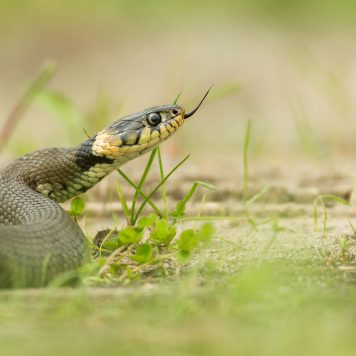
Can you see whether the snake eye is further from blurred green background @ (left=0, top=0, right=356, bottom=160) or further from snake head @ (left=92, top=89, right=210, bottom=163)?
blurred green background @ (left=0, top=0, right=356, bottom=160)

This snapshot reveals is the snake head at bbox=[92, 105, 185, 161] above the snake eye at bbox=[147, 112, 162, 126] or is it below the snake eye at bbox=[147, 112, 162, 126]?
below

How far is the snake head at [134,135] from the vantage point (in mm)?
5270

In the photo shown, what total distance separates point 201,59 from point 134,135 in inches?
330

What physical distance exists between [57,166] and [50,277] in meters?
1.55

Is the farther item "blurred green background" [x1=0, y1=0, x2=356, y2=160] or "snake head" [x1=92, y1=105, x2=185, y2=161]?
"blurred green background" [x1=0, y1=0, x2=356, y2=160]

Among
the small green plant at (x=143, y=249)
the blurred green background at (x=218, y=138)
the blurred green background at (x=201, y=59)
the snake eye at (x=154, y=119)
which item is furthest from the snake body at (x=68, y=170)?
the blurred green background at (x=201, y=59)

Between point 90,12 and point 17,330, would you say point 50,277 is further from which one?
point 90,12

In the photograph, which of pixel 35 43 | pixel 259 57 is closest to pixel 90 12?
pixel 35 43

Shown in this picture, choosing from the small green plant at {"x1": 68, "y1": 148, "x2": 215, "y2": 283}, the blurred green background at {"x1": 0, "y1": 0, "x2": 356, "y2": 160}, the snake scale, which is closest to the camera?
the small green plant at {"x1": 68, "y1": 148, "x2": 215, "y2": 283}

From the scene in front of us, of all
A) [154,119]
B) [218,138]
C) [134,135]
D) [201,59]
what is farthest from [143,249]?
[201,59]

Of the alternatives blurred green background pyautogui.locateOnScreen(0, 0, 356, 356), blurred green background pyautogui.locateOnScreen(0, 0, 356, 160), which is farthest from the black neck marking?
blurred green background pyautogui.locateOnScreen(0, 0, 356, 160)

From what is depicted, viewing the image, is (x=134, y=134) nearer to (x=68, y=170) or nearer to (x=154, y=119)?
(x=154, y=119)

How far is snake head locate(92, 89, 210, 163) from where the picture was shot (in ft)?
17.3

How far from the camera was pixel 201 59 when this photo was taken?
1353cm
